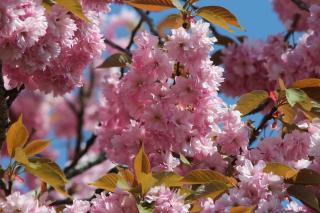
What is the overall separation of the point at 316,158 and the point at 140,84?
789mm

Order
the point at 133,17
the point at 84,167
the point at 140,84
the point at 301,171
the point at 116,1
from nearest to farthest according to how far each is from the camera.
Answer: the point at 301,171 → the point at 140,84 → the point at 116,1 → the point at 84,167 → the point at 133,17

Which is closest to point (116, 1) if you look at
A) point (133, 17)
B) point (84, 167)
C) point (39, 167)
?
point (39, 167)

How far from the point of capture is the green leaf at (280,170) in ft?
8.91

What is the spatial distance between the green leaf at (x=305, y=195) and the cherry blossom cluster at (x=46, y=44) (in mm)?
1021

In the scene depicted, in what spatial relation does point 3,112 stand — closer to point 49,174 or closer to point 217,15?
point 49,174

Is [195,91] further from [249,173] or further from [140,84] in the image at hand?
[249,173]

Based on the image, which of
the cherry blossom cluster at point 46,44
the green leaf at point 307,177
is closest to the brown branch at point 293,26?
the cherry blossom cluster at point 46,44

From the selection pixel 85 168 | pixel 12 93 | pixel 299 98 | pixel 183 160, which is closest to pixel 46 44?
pixel 12 93

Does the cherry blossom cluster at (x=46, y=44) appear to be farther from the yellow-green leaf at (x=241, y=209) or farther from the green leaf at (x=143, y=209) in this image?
the yellow-green leaf at (x=241, y=209)

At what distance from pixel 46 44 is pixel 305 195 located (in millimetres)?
1147

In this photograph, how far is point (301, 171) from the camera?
271 centimetres

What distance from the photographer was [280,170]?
8.98 feet

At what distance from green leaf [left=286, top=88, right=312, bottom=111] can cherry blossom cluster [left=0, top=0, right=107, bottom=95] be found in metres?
0.84

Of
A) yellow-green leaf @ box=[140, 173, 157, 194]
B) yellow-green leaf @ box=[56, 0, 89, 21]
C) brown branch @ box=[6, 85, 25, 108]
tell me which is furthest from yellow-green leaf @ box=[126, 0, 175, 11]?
yellow-green leaf @ box=[140, 173, 157, 194]
